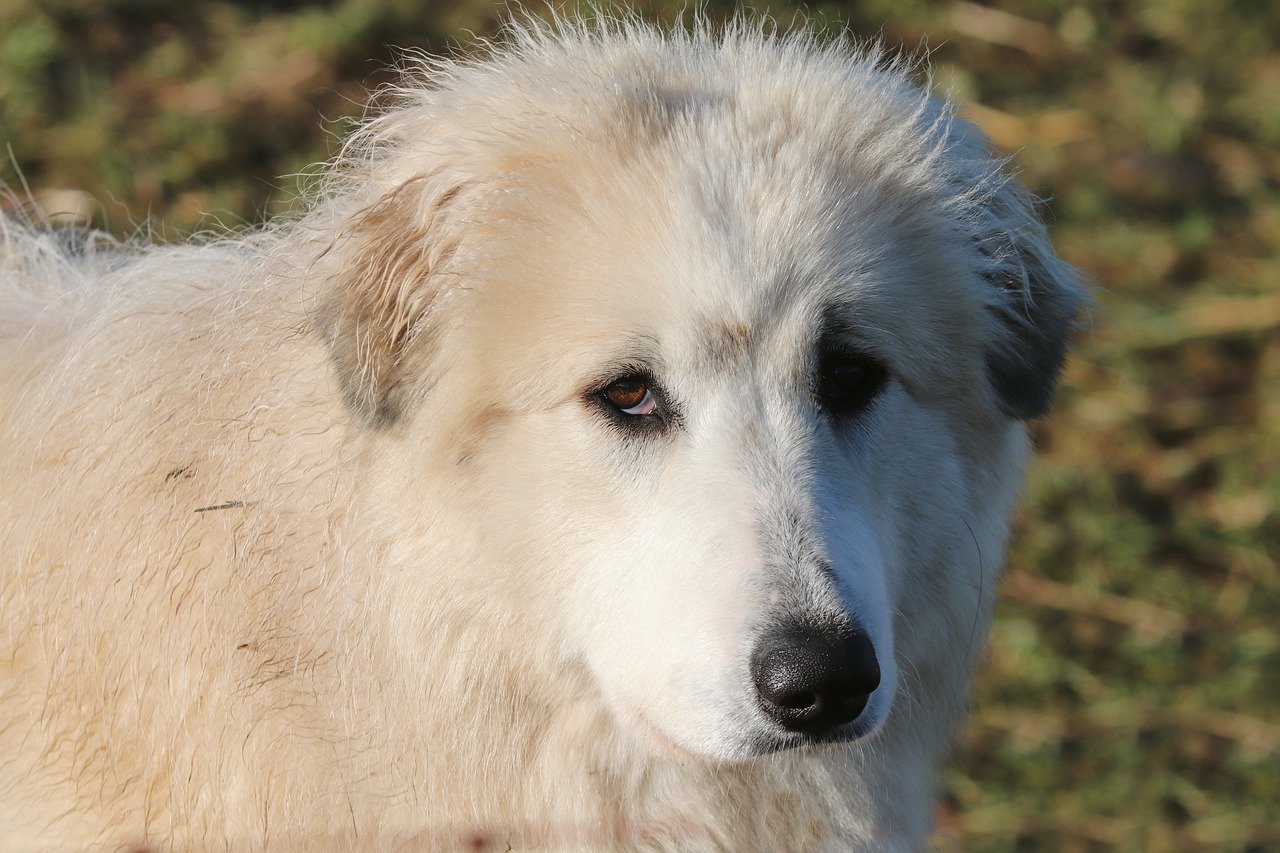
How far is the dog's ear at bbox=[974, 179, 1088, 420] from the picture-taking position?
10.3ft

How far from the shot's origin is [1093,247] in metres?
7.25

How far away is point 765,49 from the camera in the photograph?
3.09 metres

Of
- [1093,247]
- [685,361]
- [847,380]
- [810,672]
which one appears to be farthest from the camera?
[1093,247]

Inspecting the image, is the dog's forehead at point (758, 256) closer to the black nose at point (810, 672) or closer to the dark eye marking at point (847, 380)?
the dark eye marking at point (847, 380)

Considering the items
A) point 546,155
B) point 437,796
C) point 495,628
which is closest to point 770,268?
point 546,155

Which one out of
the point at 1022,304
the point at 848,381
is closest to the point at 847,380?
the point at 848,381

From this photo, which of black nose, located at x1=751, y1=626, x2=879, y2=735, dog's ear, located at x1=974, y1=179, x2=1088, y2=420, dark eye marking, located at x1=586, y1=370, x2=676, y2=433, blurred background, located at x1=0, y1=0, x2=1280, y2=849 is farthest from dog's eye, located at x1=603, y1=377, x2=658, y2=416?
blurred background, located at x1=0, y1=0, x2=1280, y2=849

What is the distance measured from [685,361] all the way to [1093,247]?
5099 millimetres

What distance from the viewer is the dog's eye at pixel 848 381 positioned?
282 centimetres

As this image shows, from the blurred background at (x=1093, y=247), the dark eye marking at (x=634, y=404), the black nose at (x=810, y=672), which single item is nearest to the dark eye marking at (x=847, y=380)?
the dark eye marking at (x=634, y=404)

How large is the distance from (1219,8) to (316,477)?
6850 millimetres

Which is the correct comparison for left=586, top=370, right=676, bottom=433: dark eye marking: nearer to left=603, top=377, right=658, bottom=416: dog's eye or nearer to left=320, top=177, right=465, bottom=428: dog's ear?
left=603, top=377, right=658, bottom=416: dog's eye

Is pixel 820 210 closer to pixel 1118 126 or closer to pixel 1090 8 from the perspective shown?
pixel 1118 126

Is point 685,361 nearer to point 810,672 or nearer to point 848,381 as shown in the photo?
point 848,381
